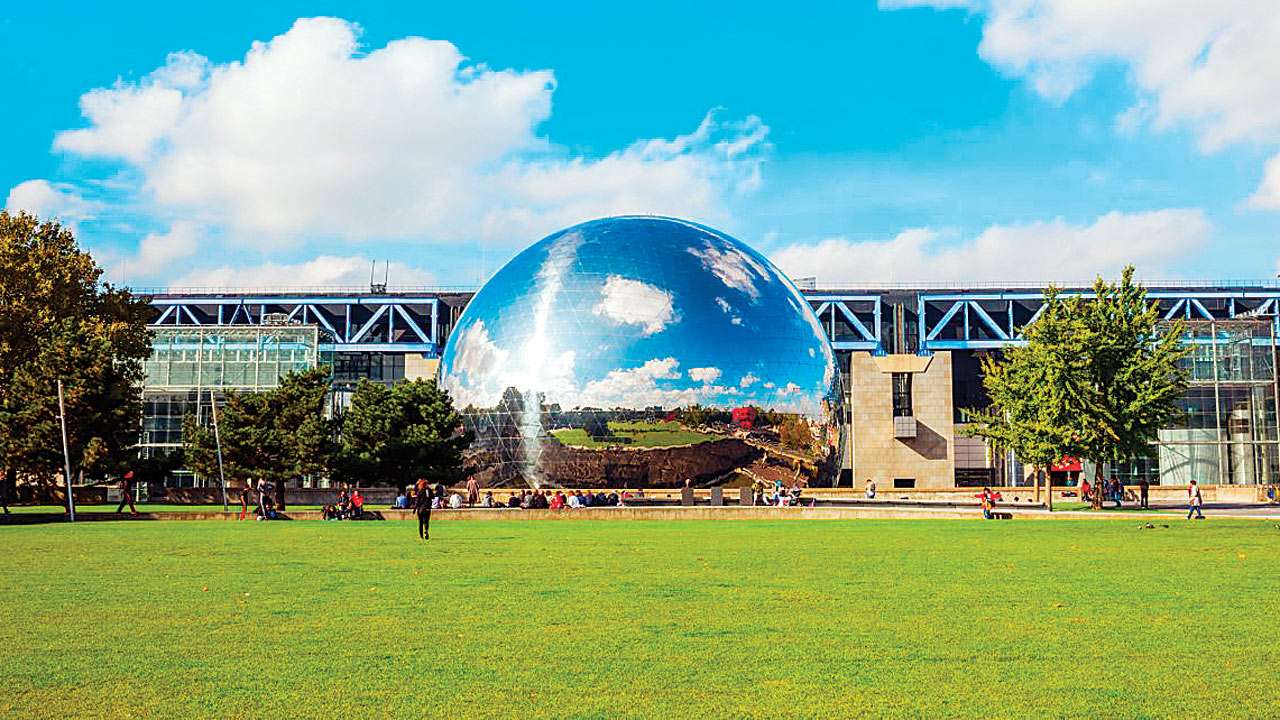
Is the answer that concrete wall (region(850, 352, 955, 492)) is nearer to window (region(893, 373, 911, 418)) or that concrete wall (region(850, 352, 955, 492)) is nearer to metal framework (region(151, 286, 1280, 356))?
window (region(893, 373, 911, 418))

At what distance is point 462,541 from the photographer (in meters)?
24.1

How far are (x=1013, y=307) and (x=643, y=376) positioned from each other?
2246 inches

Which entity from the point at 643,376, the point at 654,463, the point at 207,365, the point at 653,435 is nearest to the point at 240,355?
the point at 207,365

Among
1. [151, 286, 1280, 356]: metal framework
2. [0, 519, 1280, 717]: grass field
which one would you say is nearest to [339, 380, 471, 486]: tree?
[0, 519, 1280, 717]: grass field

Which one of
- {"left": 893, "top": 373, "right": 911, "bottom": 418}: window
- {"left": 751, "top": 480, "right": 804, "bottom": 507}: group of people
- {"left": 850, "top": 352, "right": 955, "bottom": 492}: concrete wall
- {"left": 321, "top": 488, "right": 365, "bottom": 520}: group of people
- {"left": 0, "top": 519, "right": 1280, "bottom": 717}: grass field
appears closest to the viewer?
{"left": 0, "top": 519, "right": 1280, "bottom": 717}: grass field

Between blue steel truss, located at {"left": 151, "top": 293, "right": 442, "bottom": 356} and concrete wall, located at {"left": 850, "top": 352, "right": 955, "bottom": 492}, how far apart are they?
35.3m

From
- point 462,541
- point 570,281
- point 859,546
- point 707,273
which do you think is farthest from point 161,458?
point 859,546

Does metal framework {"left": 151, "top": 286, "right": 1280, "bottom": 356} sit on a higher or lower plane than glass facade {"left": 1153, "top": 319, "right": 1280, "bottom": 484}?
higher

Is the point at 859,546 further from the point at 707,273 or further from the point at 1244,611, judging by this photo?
the point at 707,273

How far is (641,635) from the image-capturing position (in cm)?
938

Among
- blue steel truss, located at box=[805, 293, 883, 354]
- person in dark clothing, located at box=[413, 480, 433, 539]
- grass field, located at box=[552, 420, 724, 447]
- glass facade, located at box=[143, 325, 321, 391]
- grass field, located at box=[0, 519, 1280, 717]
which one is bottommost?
grass field, located at box=[0, 519, 1280, 717]

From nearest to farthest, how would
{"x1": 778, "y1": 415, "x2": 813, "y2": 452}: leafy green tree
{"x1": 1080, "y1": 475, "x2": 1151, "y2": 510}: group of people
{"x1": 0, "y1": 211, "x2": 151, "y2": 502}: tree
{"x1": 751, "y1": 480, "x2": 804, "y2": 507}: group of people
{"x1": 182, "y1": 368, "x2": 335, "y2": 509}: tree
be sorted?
1. {"x1": 0, "y1": 211, "x2": 151, "y2": 502}: tree
2. {"x1": 1080, "y1": 475, "x2": 1151, "y2": 510}: group of people
3. {"x1": 182, "y1": 368, "x2": 335, "y2": 509}: tree
4. {"x1": 751, "y1": 480, "x2": 804, "y2": 507}: group of people
5. {"x1": 778, "y1": 415, "x2": 813, "y2": 452}: leafy green tree

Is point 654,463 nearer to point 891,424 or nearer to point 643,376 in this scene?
point 643,376

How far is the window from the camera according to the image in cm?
8212
